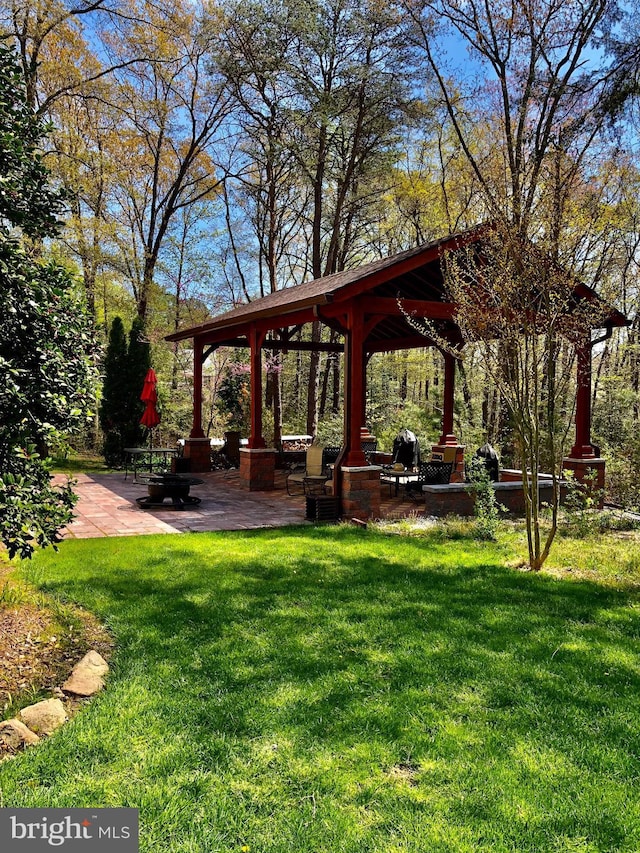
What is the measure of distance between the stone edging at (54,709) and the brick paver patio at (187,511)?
3.67m

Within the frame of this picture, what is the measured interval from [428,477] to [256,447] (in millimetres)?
3347

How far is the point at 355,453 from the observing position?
8336mm

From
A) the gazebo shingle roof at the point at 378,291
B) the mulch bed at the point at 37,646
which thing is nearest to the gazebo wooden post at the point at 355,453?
the gazebo shingle roof at the point at 378,291

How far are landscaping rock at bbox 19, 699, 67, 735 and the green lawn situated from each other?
0.33 feet

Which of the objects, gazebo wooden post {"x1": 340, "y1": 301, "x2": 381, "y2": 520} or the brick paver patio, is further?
gazebo wooden post {"x1": 340, "y1": 301, "x2": 381, "y2": 520}

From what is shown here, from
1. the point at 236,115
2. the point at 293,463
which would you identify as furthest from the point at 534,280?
the point at 236,115

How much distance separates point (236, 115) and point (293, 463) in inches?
454

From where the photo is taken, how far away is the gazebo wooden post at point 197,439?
13.7 meters

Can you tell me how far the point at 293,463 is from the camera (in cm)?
1358

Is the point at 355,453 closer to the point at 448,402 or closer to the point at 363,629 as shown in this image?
the point at 363,629

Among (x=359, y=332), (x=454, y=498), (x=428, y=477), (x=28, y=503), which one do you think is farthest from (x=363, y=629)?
(x=428, y=477)

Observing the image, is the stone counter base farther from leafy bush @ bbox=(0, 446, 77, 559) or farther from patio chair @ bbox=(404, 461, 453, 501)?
leafy bush @ bbox=(0, 446, 77, 559)

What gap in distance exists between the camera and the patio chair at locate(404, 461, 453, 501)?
30.9 feet

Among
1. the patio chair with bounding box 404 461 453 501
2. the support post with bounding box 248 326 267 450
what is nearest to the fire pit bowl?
the support post with bounding box 248 326 267 450
